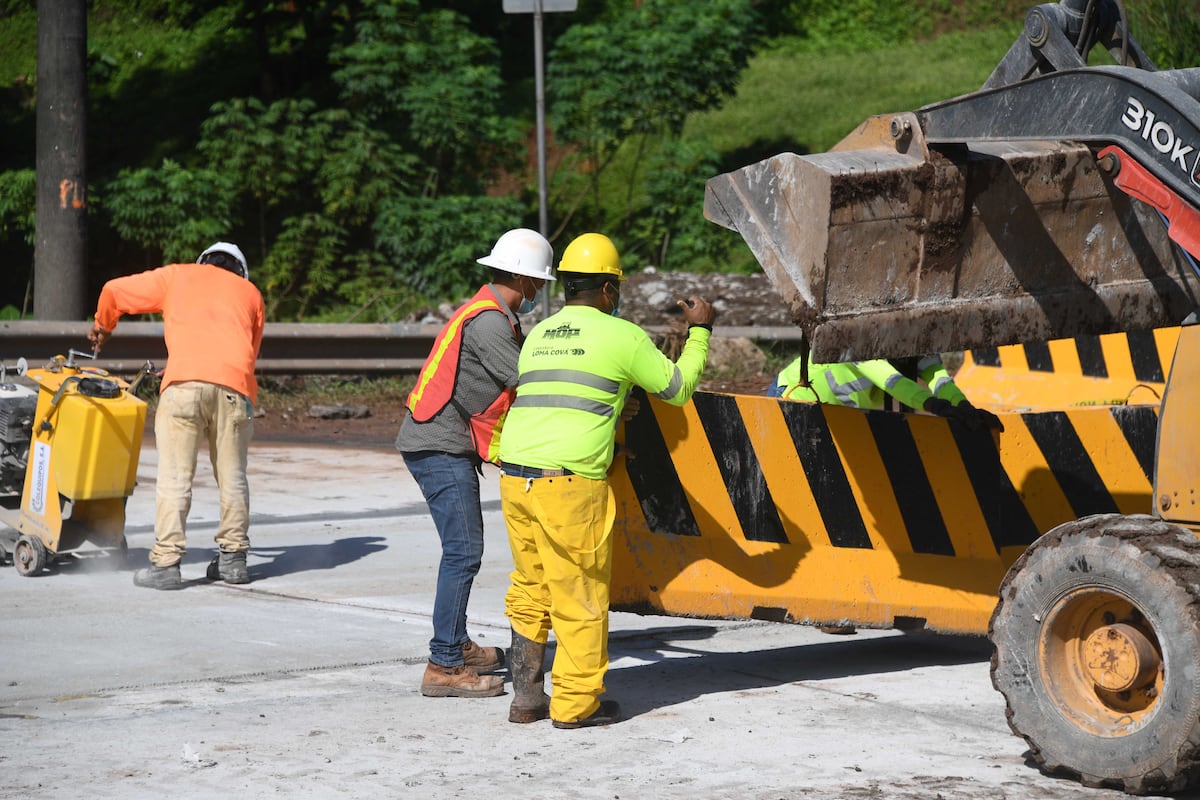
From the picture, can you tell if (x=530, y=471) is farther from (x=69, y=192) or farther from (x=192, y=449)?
(x=69, y=192)

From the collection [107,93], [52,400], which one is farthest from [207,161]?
[52,400]

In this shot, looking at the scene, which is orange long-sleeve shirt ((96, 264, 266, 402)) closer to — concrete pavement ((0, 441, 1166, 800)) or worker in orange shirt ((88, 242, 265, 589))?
worker in orange shirt ((88, 242, 265, 589))

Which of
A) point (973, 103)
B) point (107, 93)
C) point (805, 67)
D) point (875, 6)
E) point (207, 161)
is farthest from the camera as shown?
point (875, 6)

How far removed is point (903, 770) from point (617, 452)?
5.41 feet

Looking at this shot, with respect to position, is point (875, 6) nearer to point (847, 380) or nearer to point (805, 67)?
point (805, 67)

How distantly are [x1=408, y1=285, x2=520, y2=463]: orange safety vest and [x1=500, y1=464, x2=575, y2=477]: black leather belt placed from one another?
452mm

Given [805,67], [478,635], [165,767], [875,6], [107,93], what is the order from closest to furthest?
[165,767] < [478,635] < [107,93] < [805,67] < [875,6]

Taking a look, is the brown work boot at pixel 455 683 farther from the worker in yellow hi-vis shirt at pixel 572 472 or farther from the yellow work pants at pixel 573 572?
the yellow work pants at pixel 573 572

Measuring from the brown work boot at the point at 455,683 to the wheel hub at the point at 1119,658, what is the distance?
214 centimetres

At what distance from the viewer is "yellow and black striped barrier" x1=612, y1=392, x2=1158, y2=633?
20.1 feet

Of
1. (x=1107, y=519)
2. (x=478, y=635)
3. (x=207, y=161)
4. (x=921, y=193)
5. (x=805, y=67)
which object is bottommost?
(x=478, y=635)

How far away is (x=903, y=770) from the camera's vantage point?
4.91 m

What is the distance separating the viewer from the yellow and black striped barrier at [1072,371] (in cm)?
927

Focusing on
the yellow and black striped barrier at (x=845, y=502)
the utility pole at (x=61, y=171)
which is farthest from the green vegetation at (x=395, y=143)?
the yellow and black striped barrier at (x=845, y=502)
